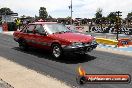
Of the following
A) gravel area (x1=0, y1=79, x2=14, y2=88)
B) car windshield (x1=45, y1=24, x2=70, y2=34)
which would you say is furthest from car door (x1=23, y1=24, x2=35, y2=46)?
gravel area (x1=0, y1=79, x2=14, y2=88)

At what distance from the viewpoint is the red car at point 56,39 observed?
10.6 m

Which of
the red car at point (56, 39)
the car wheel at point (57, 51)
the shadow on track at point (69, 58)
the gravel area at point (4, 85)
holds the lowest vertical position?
the gravel area at point (4, 85)

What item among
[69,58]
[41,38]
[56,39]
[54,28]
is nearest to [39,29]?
[41,38]

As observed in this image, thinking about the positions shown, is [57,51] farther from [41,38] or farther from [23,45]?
[23,45]

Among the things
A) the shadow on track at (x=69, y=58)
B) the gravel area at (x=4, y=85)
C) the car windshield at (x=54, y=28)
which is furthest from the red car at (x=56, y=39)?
the gravel area at (x=4, y=85)

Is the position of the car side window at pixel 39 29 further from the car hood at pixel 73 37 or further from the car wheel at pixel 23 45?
the car wheel at pixel 23 45

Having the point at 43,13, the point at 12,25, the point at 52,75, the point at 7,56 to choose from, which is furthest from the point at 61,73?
the point at 43,13

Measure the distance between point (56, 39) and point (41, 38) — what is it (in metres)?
1.14

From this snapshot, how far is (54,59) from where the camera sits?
11.4 metres

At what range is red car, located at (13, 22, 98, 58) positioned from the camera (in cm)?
1059

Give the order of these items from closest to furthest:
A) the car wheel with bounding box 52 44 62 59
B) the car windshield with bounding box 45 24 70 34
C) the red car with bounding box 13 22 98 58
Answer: the red car with bounding box 13 22 98 58
the car wheel with bounding box 52 44 62 59
the car windshield with bounding box 45 24 70 34

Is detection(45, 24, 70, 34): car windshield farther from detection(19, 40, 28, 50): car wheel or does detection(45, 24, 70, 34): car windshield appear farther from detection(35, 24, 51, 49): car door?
detection(19, 40, 28, 50): car wheel

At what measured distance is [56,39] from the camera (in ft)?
36.7

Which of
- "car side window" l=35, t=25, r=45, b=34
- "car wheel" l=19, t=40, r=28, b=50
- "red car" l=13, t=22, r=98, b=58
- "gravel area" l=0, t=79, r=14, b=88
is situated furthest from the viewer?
"car wheel" l=19, t=40, r=28, b=50
